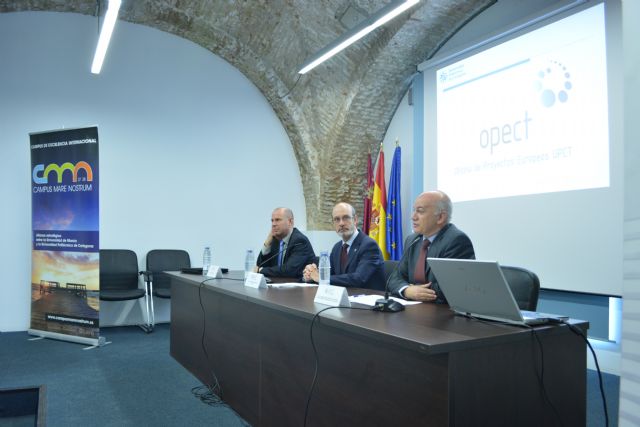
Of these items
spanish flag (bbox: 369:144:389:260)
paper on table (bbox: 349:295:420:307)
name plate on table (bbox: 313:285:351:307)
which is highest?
spanish flag (bbox: 369:144:389:260)

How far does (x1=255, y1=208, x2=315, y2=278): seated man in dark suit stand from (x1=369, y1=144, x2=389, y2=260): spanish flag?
1.94 meters

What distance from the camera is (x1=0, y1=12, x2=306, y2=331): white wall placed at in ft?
16.4

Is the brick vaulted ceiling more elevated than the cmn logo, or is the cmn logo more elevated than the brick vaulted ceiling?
the brick vaulted ceiling

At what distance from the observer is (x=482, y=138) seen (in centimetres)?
449

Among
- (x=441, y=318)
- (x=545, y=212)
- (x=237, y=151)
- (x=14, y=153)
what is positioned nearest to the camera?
(x=441, y=318)

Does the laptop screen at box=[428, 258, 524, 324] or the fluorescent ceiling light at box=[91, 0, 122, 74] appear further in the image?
the fluorescent ceiling light at box=[91, 0, 122, 74]

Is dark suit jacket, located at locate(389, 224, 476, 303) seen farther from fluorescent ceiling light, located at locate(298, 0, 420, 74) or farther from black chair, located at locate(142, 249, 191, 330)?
black chair, located at locate(142, 249, 191, 330)

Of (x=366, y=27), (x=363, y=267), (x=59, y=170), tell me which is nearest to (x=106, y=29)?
(x=59, y=170)

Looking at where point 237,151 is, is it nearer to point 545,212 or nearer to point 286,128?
point 286,128

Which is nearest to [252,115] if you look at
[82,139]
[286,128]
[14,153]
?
[286,128]

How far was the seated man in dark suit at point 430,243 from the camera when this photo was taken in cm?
252

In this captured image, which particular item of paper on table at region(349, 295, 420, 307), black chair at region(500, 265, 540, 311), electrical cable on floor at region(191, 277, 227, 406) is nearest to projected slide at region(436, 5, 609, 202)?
black chair at region(500, 265, 540, 311)

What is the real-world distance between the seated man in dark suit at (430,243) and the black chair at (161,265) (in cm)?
318

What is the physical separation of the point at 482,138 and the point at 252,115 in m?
3.04
